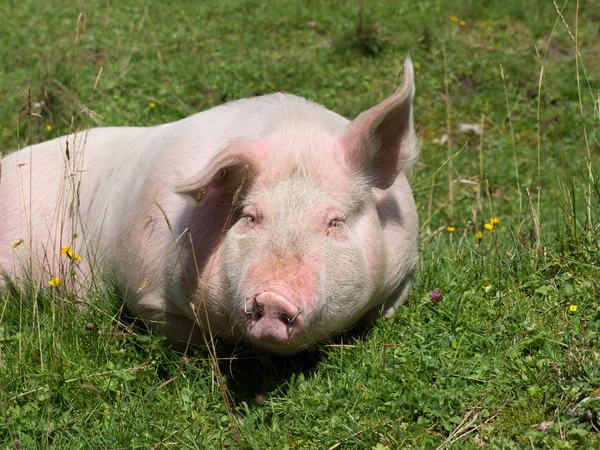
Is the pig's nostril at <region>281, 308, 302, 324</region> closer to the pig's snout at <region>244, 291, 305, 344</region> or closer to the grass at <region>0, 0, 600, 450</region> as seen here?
the pig's snout at <region>244, 291, 305, 344</region>

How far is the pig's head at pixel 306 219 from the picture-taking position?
352 cm

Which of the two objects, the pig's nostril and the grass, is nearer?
the pig's nostril

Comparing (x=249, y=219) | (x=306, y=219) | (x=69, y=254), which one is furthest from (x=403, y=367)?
(x=69, y=254)

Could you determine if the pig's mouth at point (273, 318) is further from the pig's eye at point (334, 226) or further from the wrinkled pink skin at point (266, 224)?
the pig's eye at point (334, 226)

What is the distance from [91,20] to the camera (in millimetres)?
9773

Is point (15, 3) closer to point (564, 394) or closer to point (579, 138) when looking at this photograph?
point (579, 138)

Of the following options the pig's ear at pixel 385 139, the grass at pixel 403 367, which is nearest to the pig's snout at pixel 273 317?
the grass at pixel 403 367

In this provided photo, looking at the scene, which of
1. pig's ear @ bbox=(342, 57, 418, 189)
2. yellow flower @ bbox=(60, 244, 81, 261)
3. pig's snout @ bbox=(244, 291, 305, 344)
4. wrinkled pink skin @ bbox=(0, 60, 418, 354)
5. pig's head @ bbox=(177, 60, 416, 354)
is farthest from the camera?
yellow flower @ bbox=(60, 244, 81, 261)

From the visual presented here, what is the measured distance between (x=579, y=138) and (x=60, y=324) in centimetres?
526

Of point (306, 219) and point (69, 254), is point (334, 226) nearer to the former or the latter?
point (306, 219)

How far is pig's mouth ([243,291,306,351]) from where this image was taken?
339 cm

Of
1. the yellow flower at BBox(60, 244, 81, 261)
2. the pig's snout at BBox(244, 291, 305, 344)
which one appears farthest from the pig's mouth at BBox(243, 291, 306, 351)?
the yellow flower at BBox(60, 244, 81, 261)

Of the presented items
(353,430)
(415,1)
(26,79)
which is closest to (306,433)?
(353,430)

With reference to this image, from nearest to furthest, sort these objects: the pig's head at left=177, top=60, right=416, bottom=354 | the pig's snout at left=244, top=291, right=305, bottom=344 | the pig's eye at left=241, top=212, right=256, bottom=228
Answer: the pig's snout at left=244, top=291, right=305, bottom=344
the pig's head at left=177, top=60, right=416, bottom=354
the pig's eye at left=241, top=212, right=256, bottom=228
